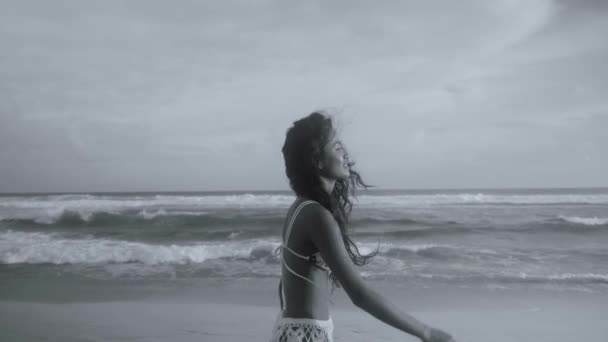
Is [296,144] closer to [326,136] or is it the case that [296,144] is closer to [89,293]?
[326,136]

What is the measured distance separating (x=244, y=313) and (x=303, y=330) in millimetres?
4594

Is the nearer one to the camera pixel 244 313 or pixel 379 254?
pixel 244 313

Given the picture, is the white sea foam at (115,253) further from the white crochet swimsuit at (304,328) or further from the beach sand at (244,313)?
the white crochet swimsuit at (304,328)

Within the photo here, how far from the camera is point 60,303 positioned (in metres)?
6.83

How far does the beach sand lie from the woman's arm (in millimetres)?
3791

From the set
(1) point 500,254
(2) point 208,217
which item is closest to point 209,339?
(1) point 500,254

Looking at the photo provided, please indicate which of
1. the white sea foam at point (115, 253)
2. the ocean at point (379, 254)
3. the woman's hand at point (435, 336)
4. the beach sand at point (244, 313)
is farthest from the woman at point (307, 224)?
the white sea foam at point (115, 253)

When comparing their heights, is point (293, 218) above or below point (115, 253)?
above

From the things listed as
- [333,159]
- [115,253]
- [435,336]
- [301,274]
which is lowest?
[115,253]

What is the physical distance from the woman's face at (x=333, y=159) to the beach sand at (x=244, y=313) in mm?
3734

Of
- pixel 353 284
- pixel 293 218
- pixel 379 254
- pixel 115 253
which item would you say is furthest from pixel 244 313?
pixel 115 253

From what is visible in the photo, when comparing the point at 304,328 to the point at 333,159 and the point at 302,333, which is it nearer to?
the point at 302,333

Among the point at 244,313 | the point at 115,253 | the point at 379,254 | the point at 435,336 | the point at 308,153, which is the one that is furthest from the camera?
the point at 115,253

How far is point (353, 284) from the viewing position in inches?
60.1
